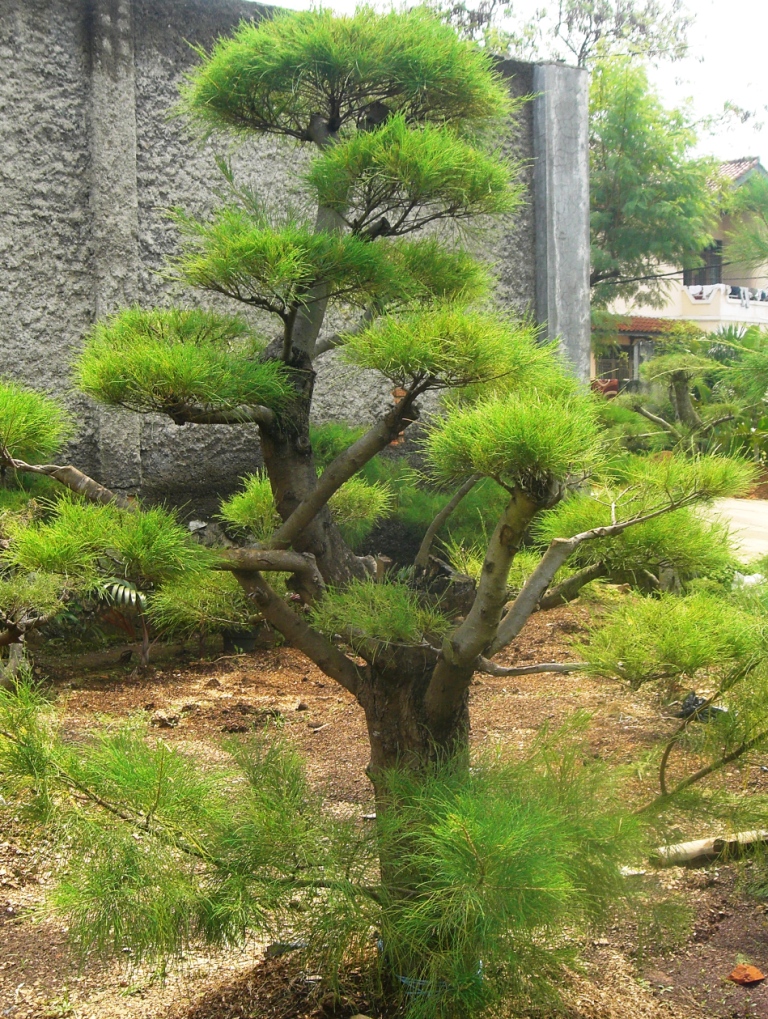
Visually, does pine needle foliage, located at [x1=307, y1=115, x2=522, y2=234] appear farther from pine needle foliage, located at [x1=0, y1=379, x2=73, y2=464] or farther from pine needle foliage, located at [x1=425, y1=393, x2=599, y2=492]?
pine needle foliage, located at [x1=0, y1=379, x2=73, y2=464]

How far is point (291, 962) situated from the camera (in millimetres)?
1815

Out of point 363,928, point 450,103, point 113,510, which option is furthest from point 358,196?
point 363,928

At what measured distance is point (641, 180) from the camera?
11055 mm

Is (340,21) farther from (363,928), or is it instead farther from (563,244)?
(563,244)

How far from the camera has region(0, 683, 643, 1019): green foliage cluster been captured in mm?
1520

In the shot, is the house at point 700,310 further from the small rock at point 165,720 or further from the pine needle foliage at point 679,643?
the pine needle foliage at point 679,643

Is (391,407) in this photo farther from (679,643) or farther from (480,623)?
(679,643)

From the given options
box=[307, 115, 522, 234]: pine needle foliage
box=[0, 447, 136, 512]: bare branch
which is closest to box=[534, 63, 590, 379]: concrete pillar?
box=[307, 115, 522, 234]: pine needle foliage

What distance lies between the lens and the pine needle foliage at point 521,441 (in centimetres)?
158

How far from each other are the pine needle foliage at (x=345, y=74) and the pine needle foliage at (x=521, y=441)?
959 mm

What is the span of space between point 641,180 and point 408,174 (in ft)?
32.1

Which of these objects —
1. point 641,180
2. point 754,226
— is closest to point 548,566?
point 754,226

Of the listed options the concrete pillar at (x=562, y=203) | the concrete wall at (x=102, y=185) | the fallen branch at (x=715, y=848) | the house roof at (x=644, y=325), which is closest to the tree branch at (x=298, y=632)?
the fallen branch at (x=715, y=848)

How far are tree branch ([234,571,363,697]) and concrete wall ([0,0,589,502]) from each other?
101 inches
